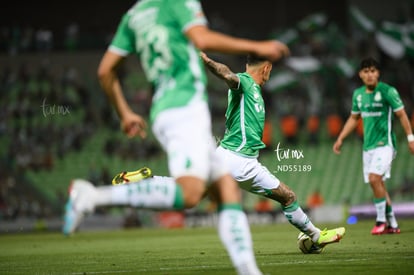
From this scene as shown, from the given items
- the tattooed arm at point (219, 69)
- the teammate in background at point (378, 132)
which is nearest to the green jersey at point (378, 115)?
the teammate in background at point (378, 132)

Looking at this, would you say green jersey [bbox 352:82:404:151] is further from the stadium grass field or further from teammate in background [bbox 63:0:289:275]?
teammate in background [bbox 63:0:289:275]

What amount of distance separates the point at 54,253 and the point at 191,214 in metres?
13.9

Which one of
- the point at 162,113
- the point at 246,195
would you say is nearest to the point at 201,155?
the point at 162,113

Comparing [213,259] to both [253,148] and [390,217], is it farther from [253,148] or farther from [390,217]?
[390,217]

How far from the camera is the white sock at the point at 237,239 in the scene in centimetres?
618

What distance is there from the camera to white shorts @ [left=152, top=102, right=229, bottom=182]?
20.4 feet

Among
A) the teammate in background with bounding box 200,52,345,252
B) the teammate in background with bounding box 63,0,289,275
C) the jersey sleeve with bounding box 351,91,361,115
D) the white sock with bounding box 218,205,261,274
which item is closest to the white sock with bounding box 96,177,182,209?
the teammate in background with bounding box 63,0,289,275

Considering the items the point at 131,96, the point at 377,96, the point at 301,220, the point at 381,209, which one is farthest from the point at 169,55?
the point at 131,96

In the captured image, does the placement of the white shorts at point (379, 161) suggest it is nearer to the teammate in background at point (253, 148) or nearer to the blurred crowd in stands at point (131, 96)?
the teammate in background at point (253, 148)

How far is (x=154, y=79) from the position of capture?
656 centimetres

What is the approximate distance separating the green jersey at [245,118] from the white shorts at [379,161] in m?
4.09

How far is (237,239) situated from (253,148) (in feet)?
13.2

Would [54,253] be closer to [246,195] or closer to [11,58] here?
[246,195]

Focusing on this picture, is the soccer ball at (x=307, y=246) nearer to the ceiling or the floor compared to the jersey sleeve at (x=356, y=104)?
nearer to the floor
